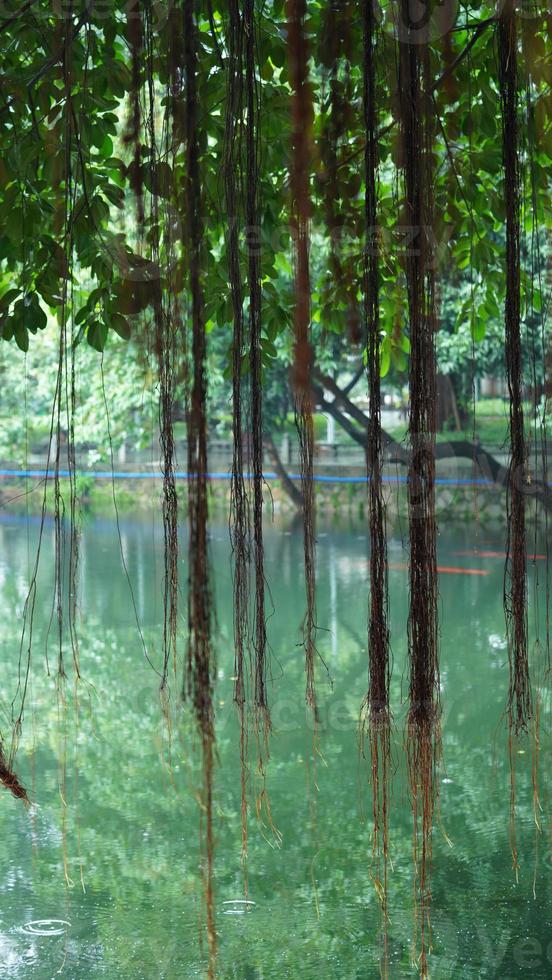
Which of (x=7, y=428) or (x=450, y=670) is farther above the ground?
(x=7, y=428)

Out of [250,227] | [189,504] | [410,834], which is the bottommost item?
[410,834]

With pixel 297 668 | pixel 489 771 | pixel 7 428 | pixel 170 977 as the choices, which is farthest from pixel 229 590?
pixel 7 428

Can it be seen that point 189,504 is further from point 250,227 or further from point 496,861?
point 496,861

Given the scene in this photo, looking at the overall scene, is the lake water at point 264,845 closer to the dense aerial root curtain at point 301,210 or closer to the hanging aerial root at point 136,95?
the dense aerial root curtain at point 301,210

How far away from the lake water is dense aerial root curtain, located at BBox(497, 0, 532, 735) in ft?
0.23

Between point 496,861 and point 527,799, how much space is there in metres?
0.48

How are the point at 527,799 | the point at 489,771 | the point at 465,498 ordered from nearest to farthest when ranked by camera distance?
the point at 527,799 → the point at 489,771 → the point at 465,498

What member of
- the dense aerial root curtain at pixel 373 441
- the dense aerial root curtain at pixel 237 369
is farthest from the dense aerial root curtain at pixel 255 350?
the dense aerial root curtain at pixel 373 441

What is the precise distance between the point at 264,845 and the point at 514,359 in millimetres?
1932

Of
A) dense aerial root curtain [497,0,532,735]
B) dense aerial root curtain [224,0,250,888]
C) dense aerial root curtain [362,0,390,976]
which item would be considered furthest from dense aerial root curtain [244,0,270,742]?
dense aerial root curtain [497,0,532,735]

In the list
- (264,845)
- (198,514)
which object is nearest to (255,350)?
(198,514)

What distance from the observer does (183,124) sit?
1146 mm

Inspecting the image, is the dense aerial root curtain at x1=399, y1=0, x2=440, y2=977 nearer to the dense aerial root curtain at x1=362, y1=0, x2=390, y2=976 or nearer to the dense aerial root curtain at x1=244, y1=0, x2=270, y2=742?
the dense aerial root curtain at x1=362, y1=0, x2=390, y2=976

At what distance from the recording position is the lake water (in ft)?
7.17
